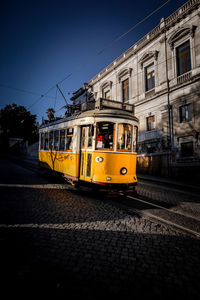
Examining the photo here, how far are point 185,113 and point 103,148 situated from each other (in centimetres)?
1025

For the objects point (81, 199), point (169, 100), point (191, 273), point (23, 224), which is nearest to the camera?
point (191, 273)

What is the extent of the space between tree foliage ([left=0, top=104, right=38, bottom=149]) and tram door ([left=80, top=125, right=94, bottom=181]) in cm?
4849

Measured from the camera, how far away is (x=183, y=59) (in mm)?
13406

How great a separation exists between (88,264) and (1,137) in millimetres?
60053

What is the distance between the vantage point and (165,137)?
1408 cm

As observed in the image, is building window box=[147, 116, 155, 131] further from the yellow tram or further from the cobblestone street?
the cobblestone street

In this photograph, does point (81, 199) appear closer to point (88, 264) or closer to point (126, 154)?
point (126, 154)

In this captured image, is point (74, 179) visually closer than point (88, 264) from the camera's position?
No

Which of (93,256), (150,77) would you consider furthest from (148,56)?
(93,256)

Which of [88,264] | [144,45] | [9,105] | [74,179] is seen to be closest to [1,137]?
[9,105]

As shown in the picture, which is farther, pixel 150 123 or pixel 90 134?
pixel 150 123

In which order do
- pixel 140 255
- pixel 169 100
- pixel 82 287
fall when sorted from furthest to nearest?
1. pixel 169 100
2. pixel 140 255
3. pixel 82 287

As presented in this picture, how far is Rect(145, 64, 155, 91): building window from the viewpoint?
15977 millimetres

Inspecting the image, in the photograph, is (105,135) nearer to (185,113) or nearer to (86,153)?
(86,153)
